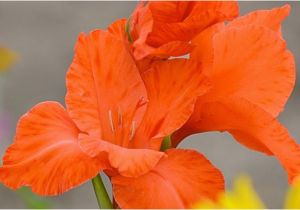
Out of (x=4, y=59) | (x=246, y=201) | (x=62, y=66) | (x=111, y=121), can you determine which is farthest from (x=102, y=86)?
(x=62, y=66)

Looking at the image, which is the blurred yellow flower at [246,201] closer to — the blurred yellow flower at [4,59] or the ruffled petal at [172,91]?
the ruffled petal at [172,91]

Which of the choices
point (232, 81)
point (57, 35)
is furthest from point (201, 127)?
point (57, 35)

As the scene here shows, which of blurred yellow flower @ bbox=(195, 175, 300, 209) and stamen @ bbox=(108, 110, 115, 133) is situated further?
stamen @ bbox=(108, 110, 115, 133)

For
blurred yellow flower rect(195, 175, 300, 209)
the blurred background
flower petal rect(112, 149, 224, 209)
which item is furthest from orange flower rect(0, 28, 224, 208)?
the blurred background

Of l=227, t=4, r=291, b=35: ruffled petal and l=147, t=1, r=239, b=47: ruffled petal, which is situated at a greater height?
l=147, t=1, r=239, b=47: ruffled petal

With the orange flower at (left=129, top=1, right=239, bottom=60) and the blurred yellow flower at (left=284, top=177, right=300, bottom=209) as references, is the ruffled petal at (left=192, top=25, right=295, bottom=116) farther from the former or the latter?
the blurred yellow flower at (left=284, top=177, right=300, bottom=209)

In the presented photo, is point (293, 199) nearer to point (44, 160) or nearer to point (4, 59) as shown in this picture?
point (44, 160)
